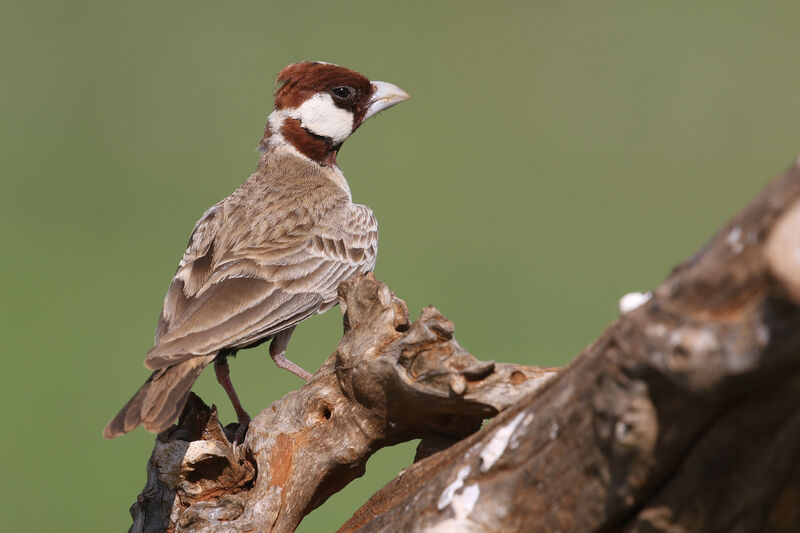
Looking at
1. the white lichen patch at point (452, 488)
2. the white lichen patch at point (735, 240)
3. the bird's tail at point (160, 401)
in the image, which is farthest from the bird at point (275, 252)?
the white lichen patch at point (735, 240)

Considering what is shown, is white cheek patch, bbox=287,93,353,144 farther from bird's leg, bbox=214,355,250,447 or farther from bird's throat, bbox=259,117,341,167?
bird's leg, bbox=214,355,250,447

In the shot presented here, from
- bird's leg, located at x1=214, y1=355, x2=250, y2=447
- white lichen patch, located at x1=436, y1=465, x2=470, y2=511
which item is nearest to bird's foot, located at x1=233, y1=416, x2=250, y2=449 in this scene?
bird's leg, located at x1=214, y1=355, x2=250, y2=447

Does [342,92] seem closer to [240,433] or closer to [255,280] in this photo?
[255,280]

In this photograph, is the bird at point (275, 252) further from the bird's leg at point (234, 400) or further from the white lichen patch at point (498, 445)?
the white lichen patch at point (498, 445)

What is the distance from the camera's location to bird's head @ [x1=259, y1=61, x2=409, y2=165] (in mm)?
6113

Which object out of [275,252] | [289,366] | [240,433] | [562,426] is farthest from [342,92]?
[562,426]

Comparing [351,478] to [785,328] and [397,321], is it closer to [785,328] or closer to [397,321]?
[397,321]

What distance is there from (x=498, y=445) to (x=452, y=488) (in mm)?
213

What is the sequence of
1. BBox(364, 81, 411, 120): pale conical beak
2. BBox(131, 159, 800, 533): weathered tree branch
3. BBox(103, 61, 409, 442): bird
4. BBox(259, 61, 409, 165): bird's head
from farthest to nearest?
1. BBox(364, 81, 411, 120): pale conical beak
2. BBox(259, 61, 409, 165): bird's head
3. BBox(103, 61, 409, 442): bird
4. BBox(131, 159, 800, 533): weathered tree branch

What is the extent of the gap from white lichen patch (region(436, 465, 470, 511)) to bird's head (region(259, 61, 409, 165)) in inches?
146

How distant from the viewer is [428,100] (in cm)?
1497

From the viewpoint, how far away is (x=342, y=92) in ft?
20.2

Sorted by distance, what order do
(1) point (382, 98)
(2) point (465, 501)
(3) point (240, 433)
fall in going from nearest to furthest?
(2) point (465, 501)
(3) point (240, 433)
(1) point (382, 98)

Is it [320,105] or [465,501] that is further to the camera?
[320,105]
